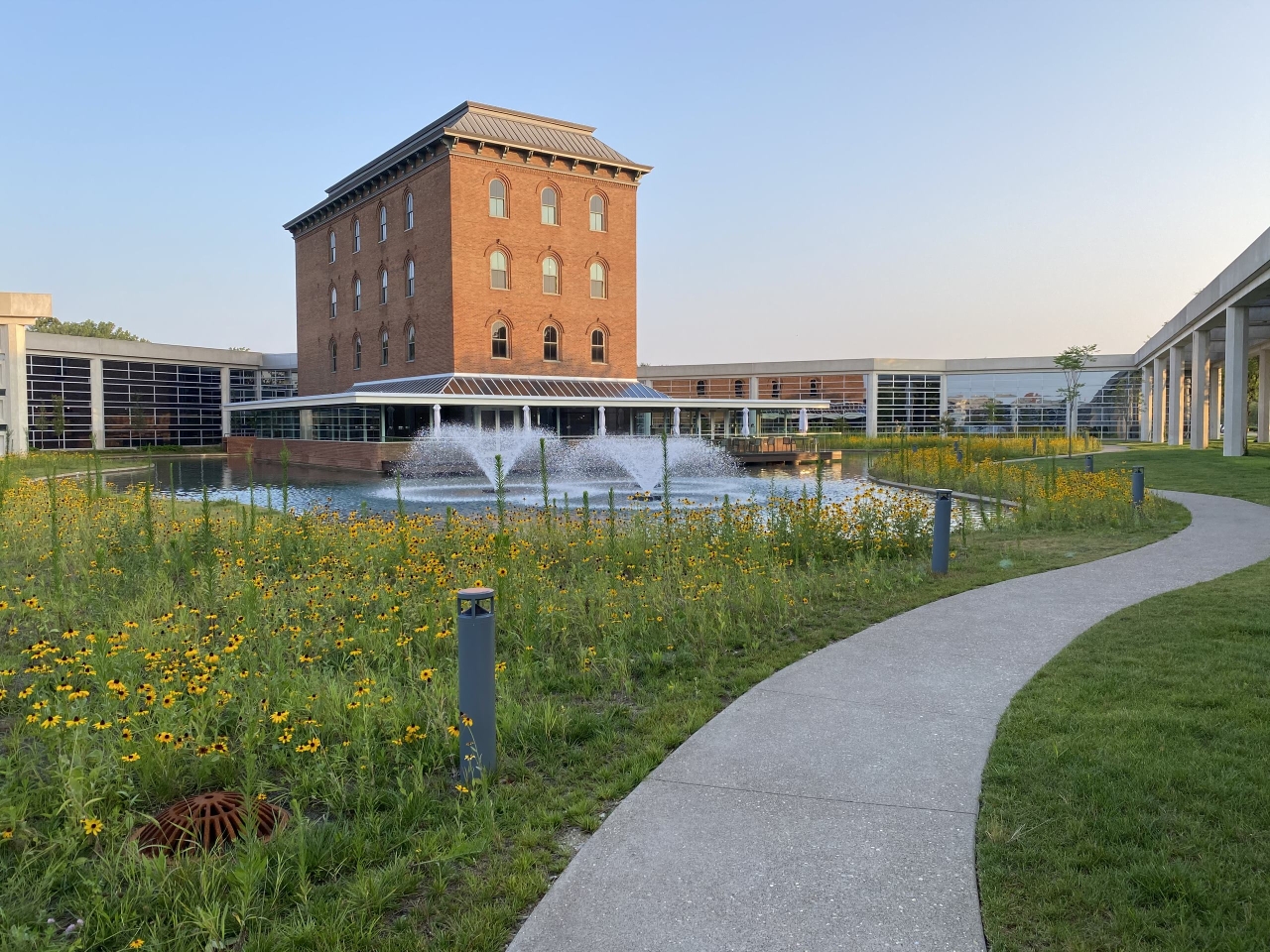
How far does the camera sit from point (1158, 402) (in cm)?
5800

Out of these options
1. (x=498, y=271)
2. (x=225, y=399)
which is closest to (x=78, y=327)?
(x=225, y=399)

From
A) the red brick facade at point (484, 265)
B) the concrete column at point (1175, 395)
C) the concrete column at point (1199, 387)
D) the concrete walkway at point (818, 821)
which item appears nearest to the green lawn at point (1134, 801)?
the concrete walkway at point (818, 821)

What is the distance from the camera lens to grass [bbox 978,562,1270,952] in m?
3.20

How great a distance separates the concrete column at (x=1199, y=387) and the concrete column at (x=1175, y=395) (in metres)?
6.10

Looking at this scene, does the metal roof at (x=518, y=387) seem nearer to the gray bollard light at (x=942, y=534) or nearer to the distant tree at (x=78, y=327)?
the gray bollard light at (x=942, y=534)

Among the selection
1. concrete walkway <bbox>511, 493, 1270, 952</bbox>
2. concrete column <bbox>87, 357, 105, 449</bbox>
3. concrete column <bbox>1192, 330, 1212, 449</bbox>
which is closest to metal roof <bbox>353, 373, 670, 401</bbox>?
concrete column <bbox>87, 357, 105, 449</bbox>

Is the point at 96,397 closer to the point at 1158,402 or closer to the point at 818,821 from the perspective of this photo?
the point at 818,821

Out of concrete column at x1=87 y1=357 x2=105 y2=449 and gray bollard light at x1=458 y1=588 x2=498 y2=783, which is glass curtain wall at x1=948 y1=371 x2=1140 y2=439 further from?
gray bollard light at x1=458 y1=588 x2=498 y2=783

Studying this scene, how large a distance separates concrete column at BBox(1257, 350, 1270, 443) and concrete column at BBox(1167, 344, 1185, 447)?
247 inches

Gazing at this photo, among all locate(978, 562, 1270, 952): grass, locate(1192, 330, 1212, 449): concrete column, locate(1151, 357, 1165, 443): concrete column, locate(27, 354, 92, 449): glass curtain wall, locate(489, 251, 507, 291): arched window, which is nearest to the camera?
locate(978, 562, 1270, 952): grass

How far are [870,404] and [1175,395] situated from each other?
75.3 feet

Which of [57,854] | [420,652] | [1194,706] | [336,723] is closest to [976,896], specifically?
[1194,706]

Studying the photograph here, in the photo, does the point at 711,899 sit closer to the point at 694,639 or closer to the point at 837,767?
the point at 837,767

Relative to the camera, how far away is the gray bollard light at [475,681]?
4.33 metres
